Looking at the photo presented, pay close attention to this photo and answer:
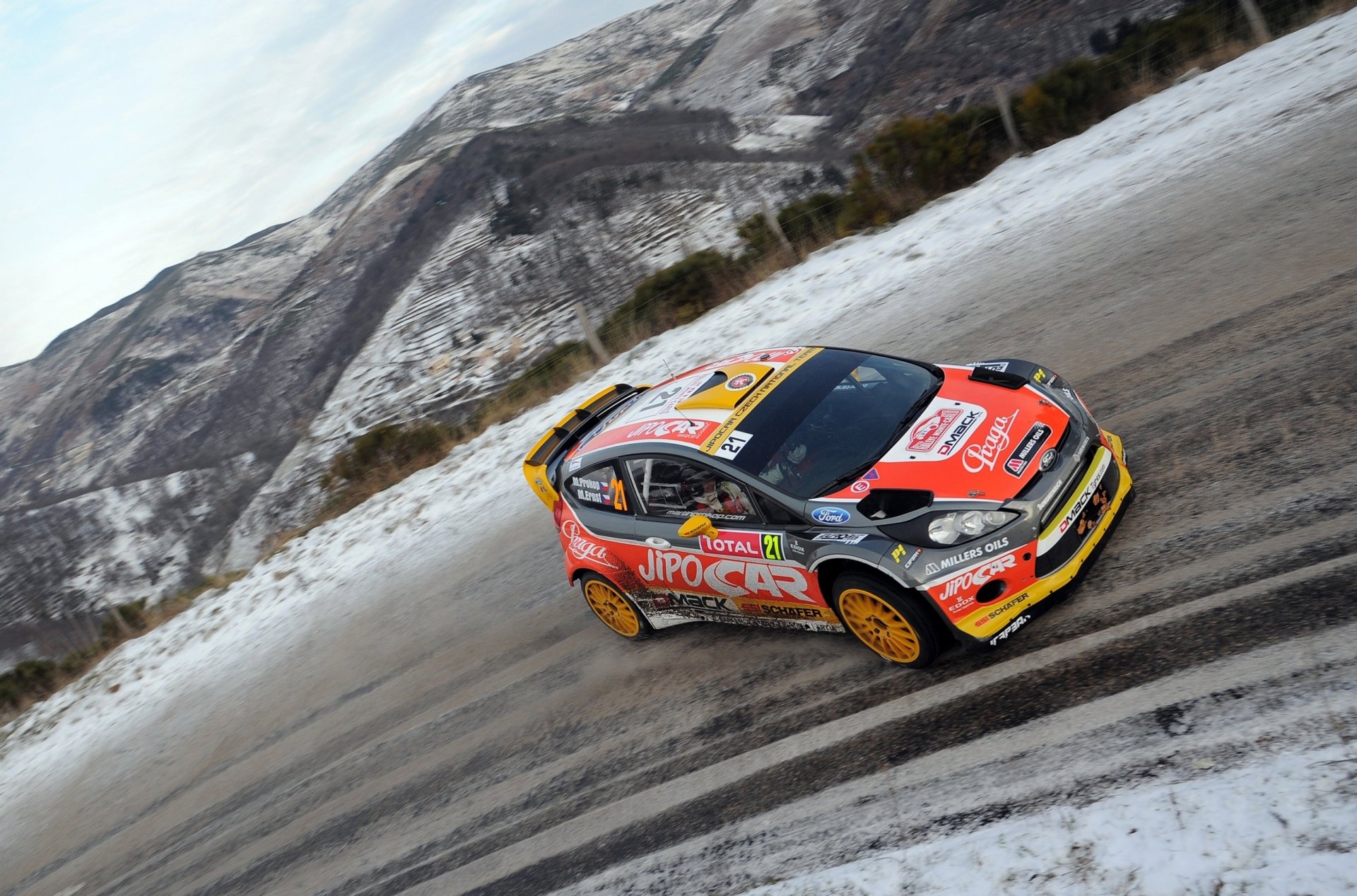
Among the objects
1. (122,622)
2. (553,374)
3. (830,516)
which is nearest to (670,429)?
(830,516)

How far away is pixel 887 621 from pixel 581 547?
102 inches

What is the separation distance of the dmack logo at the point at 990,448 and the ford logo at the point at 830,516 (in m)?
0.70

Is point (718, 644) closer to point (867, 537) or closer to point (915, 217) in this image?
point (867, 537)

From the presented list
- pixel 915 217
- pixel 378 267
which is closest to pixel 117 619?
pixel 915 217

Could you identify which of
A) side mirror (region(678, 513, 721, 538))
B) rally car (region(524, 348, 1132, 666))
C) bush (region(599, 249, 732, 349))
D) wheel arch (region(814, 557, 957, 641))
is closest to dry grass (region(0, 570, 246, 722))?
bush (region(599, 249, 732, 349))

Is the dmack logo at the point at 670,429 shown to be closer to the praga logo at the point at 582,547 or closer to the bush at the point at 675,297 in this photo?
the praga logo at the point at 582,547

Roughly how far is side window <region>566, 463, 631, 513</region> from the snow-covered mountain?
30664 millimetres

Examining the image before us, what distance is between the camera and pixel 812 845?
4102mm

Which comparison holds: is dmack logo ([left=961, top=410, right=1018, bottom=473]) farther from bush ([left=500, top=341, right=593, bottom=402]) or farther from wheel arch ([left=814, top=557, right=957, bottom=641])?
bush ([left=500, top=341, right=593, bottom=402])

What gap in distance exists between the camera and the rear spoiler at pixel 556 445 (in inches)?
284

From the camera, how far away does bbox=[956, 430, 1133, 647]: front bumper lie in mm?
4449

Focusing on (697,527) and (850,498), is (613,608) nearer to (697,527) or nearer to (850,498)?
(697,527)

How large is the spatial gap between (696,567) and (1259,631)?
298 centimetres

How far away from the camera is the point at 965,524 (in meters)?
4.50
